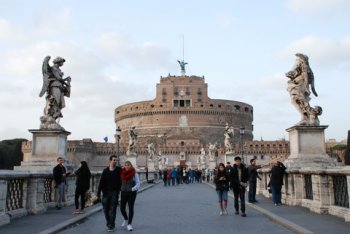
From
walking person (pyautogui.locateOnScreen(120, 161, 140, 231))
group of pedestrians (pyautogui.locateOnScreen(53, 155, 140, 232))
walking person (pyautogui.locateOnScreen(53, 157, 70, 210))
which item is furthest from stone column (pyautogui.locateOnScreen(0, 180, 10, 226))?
walking person (pyautogui.locateOnScreen(53, 157, 70, 210))

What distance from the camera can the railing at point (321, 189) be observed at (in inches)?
318

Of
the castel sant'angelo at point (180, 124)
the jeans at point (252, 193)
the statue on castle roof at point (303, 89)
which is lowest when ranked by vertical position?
A: the jeans at point (252, 193)

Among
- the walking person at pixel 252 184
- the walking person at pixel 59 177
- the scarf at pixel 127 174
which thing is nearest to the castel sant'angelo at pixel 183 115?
the walking person at pixel 252 184

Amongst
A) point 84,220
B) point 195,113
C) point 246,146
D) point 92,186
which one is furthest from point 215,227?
point 195,113

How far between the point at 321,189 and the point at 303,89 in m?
3.47

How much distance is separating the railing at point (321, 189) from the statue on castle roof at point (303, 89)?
5.12 feet

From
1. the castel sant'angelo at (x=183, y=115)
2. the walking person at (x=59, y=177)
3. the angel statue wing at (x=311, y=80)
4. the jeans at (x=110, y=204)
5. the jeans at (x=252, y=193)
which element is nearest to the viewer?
the jeans at (x=110, y=204)

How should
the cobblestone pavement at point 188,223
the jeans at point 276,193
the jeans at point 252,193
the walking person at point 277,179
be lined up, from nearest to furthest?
1. the cobblestone pavement at point 188,223
2. the walking person at point 277,179
3. the jeans at point 276,193
4. the jeans at point 252,193

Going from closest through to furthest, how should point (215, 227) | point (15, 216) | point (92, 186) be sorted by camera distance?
1. point (215, 227)
2. point (15, 216)
3. point (92, 186)

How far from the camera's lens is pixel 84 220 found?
889 centimetres

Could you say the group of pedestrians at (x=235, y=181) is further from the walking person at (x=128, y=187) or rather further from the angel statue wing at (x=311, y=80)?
the walking person at (x=128, y=187)

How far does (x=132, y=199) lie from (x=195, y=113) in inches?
3550

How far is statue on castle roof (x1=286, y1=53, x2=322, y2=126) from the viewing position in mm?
11156

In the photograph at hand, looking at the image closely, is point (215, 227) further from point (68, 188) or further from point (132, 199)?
point (68, 188)
